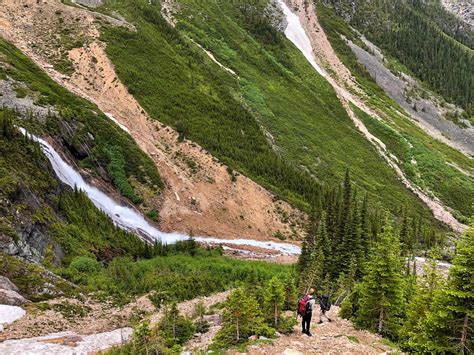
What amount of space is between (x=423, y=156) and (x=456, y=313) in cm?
6831

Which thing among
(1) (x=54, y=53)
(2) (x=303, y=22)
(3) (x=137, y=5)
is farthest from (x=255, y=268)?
(2) (x=303, y=22)

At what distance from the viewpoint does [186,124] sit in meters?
49.7

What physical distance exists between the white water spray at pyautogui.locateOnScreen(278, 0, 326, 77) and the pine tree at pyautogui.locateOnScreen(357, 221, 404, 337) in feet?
266

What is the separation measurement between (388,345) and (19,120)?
31718 mm

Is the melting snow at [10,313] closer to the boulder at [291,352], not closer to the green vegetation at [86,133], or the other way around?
the boulder at [291,352]

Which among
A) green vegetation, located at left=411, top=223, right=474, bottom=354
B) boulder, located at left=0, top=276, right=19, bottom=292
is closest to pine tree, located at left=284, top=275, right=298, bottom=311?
green vegetation, located at left=411, top=223, right=474, bottom=354

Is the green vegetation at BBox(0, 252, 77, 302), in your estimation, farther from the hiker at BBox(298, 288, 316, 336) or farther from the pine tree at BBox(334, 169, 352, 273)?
the pine tree at BBox(334, 169, 352, 273)

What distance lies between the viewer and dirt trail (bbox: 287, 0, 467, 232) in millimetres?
66188

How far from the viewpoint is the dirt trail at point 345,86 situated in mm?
66188

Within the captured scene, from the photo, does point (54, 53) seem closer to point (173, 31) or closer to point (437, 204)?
point (173, 31)

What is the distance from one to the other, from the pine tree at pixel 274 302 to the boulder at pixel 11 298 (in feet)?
33.8

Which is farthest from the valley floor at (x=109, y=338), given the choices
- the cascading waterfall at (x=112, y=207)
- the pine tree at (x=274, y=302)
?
the cascading waterfall at (x=112, y=207)

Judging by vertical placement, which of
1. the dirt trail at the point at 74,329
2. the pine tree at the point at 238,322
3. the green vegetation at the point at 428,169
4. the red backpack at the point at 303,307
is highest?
the green vegetation at the point at 428,169

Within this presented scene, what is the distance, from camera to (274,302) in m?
15.9
